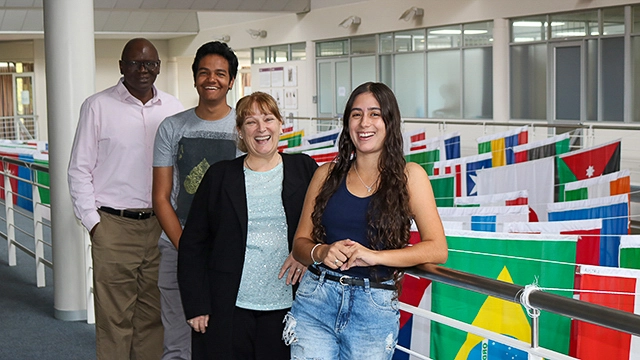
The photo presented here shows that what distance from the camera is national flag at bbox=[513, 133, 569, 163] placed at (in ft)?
25.8

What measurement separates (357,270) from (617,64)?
12.7 m

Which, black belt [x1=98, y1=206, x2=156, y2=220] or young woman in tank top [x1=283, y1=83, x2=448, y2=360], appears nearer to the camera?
young woman in tank top [x1=283, y1=83, x2=448, y2=360]

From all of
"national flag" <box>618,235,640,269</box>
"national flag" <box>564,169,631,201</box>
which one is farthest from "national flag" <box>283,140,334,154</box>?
"national flag" <box>618,235,640,269</box>

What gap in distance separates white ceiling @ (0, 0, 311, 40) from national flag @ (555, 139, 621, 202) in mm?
13512

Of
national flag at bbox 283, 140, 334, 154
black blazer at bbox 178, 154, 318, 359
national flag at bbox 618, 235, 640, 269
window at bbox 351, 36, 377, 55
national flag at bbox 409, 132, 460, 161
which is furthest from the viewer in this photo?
window at bbox 351, 36, 377, 55

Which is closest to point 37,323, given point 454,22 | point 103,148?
point 103,148

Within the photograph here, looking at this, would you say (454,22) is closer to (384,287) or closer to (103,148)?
(103,148)

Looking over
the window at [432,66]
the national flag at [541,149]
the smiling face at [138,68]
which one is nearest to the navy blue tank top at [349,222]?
the smiling face at [138,68]

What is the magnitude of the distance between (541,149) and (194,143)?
539cm

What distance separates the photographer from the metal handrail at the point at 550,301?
1704mm

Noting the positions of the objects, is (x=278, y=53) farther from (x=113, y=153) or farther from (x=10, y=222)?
(x=113, y=153)

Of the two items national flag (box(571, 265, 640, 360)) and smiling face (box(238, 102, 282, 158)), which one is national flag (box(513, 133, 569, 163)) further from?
smiling face (box(238, 102, 282, 158))

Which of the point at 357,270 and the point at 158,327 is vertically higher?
the point at 357,270

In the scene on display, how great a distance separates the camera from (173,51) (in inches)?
1156
